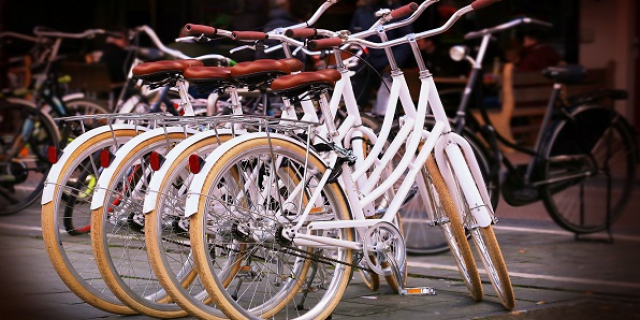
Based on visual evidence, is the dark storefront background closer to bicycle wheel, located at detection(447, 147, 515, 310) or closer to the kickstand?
bicycle wheel, located at detection(447, 147, 515, 310)

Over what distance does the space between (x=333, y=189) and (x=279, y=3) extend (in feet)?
16.6

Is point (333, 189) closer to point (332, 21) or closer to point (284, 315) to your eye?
point (284, 315)

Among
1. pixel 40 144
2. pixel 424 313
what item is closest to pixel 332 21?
pixel 40 144

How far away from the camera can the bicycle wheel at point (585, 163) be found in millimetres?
8141

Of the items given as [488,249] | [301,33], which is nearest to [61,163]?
[301,33]

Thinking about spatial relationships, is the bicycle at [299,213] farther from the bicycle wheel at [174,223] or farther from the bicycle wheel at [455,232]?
the bicycle wheel at [174,223]

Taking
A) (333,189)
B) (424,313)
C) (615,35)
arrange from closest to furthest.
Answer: (333,189) → (424,313) → (615,35)

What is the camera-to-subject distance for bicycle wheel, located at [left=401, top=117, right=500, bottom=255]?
7496mm

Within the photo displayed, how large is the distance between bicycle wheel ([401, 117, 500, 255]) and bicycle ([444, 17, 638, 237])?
54mm

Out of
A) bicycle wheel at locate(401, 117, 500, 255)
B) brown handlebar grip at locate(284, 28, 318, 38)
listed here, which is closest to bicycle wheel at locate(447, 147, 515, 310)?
brown handlebar grip at locate(284, 28, 318, 38)

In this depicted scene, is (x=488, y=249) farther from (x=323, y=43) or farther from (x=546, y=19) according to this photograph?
(x=546, y=19)

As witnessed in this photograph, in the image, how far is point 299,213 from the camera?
4.95m

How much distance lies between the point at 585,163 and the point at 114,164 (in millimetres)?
4170

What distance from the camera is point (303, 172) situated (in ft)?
16.7
